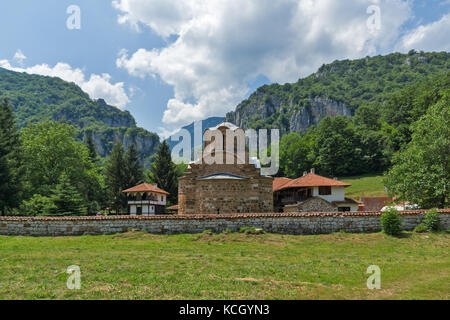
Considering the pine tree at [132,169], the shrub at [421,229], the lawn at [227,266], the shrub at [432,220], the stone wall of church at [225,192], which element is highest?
the pine tree at [132,169]

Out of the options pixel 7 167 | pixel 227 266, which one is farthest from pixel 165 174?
pixel 227 266

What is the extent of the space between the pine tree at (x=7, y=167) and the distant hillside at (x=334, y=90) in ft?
388

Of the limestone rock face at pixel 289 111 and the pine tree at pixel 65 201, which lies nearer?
the pine tree at pixel 65 201

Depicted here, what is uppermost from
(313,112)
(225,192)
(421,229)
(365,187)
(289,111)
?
(289,111)

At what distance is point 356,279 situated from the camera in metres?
8.55

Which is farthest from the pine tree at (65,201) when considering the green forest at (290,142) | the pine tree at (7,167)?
the pine tree at (7,167)

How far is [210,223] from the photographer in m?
18.1

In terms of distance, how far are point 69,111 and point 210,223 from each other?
6541 inches

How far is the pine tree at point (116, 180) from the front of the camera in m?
43.1

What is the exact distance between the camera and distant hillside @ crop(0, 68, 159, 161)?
143500 mm

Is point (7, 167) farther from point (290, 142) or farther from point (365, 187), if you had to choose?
point (290, 142)
